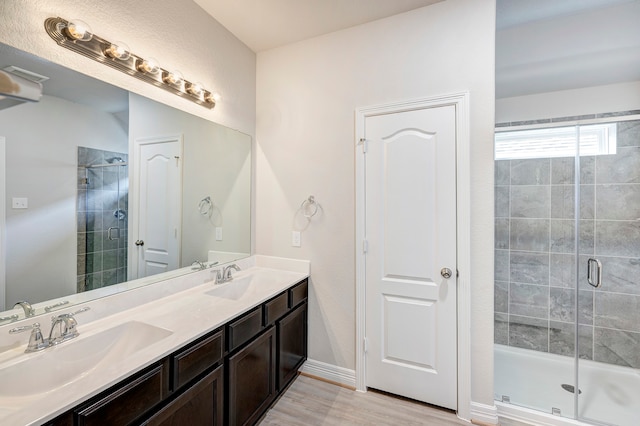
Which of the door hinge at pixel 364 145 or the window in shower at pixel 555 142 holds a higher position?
the window in shower at pixel 555 142

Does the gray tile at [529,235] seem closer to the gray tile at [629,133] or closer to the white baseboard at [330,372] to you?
the gray tile at [629,133]

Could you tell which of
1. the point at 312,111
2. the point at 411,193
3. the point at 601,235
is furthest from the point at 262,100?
the point at 601,235

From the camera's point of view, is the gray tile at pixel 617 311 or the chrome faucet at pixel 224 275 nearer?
the chrome faucet at pixel 224 275

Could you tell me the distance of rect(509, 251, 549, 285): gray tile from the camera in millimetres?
2635

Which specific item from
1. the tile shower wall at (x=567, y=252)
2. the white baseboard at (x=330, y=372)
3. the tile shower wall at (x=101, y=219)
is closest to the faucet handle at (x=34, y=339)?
the tile shower wall at (x=101, y=219)

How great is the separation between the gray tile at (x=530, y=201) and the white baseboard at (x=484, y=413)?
5.77 feet

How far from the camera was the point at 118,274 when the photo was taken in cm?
151

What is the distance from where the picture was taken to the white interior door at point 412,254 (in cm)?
190

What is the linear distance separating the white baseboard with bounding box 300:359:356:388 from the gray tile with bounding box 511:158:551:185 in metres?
2.39

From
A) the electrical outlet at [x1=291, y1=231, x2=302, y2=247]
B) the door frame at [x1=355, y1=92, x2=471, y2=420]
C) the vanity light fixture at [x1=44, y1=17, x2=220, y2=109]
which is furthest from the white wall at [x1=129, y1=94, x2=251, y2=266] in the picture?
the door frame at [x1=355, y1=92, x2=471, y2=420]

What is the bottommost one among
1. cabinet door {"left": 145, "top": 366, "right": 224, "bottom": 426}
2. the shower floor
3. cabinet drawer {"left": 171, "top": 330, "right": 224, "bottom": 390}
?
the shower floor

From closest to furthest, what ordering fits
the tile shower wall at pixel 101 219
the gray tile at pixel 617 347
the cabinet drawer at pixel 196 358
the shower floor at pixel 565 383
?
the cabinet drawer at pixel 196 358, the tile shower wall at pixel 101 219, the shower floor at pixel 565 383, the gray tile at pixel 617 347

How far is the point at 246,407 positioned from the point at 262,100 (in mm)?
2385

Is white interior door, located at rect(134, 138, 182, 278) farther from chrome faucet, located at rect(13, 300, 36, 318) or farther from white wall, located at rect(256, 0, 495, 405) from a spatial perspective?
white wall, located at rect(256, 0, 495, 405)
